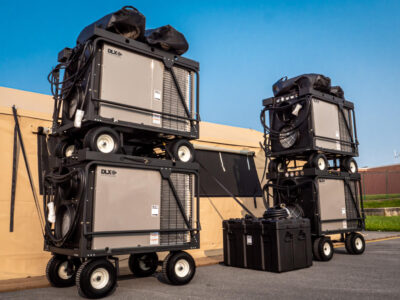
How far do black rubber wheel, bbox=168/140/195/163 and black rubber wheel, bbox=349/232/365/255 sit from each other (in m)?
5.21

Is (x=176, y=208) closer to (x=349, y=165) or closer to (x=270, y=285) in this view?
(x=270, y=285)

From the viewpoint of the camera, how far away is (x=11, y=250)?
258 inches

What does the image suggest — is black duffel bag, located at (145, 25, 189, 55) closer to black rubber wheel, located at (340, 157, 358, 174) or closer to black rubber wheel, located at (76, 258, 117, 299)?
black rubber wheel, located at (76, 258, 117, 299)

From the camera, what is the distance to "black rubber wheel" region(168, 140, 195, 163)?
251 inches

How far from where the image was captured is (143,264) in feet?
22.4

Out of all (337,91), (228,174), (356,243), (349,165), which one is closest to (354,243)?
(356,243)

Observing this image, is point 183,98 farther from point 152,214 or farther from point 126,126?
point 152,214

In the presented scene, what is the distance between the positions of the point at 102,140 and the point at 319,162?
18.3 feet

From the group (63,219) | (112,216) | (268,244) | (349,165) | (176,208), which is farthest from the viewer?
(349,165)

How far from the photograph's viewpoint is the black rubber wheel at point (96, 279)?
16.1 ft

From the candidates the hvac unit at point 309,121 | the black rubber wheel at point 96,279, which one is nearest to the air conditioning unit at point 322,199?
the hvac unit at point 309,121

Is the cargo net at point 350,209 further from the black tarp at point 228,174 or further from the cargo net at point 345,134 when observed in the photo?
the black tarp at point 228,174

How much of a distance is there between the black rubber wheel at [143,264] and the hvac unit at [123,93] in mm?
2134

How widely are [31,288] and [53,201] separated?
4.53 feet
